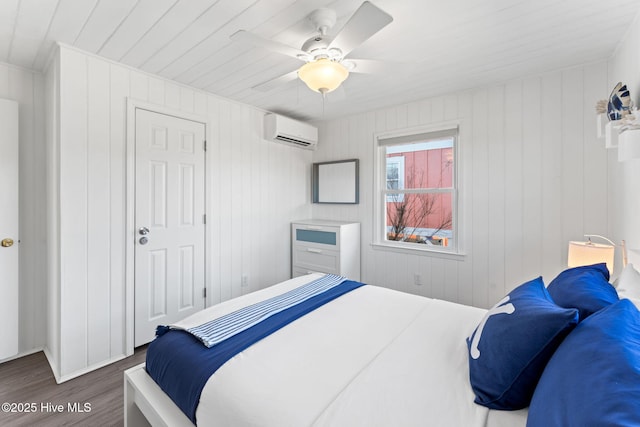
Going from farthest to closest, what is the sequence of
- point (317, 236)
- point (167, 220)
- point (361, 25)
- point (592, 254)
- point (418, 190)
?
point (317, 236) < point (418, 190) < point (167, 220) < point (592, 254) < point (361, 25)

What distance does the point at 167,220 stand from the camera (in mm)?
2633

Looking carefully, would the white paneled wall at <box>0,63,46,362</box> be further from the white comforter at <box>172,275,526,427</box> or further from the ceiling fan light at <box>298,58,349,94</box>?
the ceiling fan light at <box>298,58,349,94</box>

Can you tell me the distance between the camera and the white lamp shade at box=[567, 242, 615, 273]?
190 centimetres

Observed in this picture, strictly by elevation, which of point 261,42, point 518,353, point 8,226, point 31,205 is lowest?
point 518,353

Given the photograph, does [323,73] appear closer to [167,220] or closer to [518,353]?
[518,353]

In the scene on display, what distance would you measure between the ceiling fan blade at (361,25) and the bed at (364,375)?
1337 mm

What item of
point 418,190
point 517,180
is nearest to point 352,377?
point 517,180

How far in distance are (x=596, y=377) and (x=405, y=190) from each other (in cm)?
285

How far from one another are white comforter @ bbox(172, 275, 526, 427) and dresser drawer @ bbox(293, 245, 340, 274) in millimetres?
1756

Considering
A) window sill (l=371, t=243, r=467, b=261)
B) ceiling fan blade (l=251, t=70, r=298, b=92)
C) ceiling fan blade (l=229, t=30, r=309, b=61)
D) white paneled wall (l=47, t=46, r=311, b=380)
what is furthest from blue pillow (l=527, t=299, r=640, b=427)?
white paneled wall (l=47, t=46, r=311, b=380)

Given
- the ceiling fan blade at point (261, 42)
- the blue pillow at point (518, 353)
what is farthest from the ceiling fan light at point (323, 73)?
the blue pillow at point (518, 353)

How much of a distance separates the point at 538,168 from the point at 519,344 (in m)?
2.23

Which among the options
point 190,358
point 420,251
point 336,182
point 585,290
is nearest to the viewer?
point 585,290

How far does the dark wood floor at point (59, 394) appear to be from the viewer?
168 centimetres
